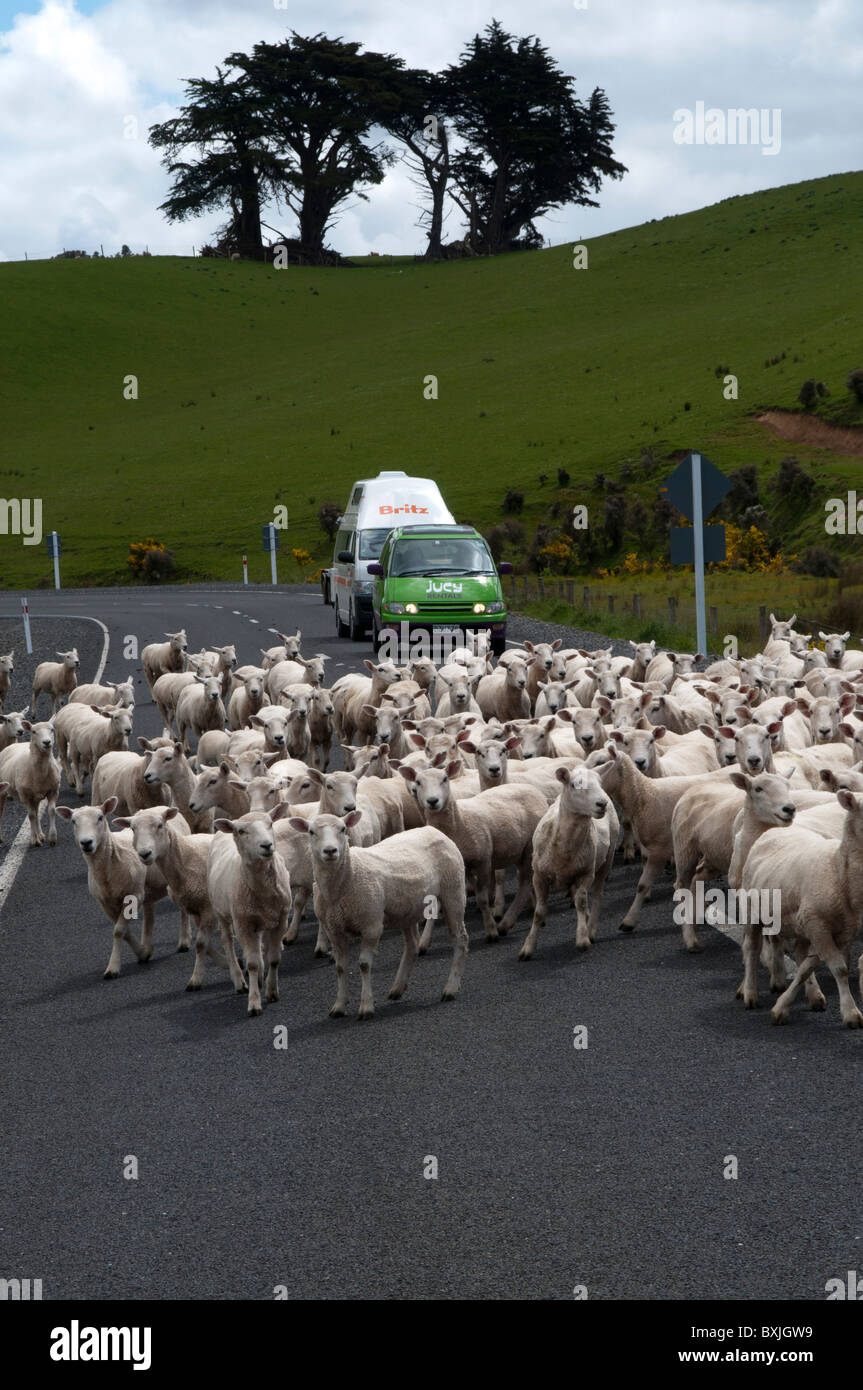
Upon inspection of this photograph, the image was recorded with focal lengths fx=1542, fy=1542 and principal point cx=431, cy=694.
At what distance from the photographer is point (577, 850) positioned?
1023 centimetres

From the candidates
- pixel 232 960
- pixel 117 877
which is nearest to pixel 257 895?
pixel 232 960

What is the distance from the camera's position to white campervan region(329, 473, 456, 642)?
99.3ft

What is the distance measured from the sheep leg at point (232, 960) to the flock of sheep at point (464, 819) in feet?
0.06

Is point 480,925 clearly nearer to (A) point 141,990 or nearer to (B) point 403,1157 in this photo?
(A) point 141,990

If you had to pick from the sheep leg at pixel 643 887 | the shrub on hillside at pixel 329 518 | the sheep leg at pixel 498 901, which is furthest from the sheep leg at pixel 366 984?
the shrub on hillside at pixel 329 518

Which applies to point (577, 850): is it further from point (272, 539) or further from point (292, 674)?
point (272, 539)

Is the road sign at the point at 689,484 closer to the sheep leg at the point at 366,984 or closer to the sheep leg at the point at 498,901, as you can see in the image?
the sheep leg at the point at 498,901

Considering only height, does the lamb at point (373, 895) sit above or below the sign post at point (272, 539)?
below

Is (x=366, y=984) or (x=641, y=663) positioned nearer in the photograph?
(x=366, y=984)

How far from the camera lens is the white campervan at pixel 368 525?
30.3 metres

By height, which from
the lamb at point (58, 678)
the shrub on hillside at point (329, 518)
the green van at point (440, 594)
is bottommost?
the lamb at point (58, 678)

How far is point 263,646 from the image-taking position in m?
30.4

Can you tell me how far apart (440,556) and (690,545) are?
16.1 ft
